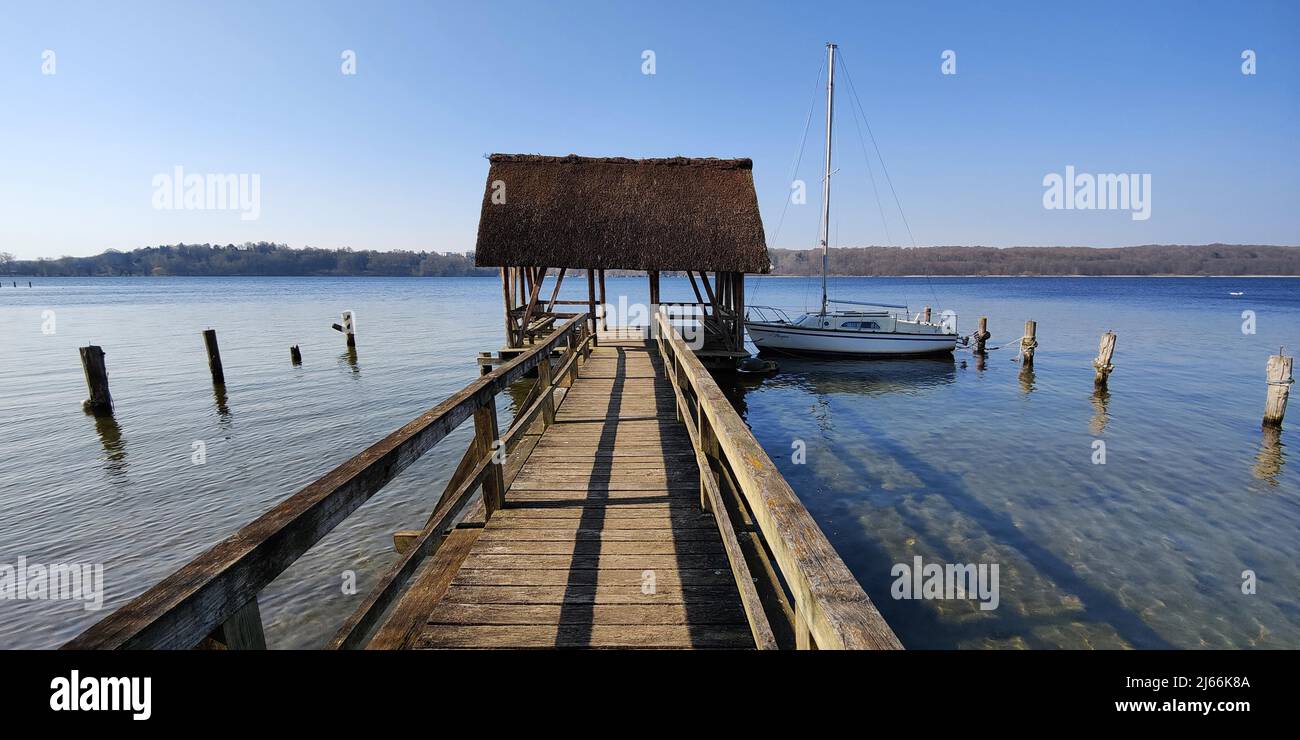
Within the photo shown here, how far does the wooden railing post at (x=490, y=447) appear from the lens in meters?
4.09

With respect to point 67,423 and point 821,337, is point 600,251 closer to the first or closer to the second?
point 821,337

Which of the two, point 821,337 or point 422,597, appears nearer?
point 422,597

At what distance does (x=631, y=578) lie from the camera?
3.36 m

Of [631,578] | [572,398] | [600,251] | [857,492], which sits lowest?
[857,492]

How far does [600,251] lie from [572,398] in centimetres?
770

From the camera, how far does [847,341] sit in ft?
73.2

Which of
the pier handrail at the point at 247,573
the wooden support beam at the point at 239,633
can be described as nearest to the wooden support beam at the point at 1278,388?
the pier handrail at the point at 247,573

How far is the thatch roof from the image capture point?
49.3 feet

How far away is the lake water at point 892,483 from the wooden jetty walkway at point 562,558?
104 inches

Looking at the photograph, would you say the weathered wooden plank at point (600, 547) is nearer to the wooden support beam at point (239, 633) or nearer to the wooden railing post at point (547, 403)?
the wooden support beam at point (239, 633)

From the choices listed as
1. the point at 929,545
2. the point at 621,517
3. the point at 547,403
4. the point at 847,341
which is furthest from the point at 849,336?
Result: the point at 621,517

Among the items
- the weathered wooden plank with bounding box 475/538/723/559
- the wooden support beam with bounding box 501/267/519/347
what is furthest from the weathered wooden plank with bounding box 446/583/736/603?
the wooden support beam with bounding box 501/267/519/347

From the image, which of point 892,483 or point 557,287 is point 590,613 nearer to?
point 892,483

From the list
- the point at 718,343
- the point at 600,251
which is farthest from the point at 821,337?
the point at 600,251
